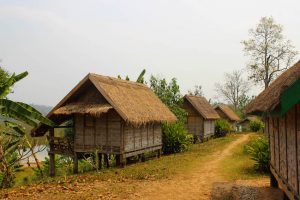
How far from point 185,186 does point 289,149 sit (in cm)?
464

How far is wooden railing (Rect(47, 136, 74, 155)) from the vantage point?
1764cm

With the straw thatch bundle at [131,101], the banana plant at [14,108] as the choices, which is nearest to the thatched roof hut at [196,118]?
the straw thatch bundle at [131,101]

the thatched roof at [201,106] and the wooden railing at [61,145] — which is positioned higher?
the thatched roof at [201,106]

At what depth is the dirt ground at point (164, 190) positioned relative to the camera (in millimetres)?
9617

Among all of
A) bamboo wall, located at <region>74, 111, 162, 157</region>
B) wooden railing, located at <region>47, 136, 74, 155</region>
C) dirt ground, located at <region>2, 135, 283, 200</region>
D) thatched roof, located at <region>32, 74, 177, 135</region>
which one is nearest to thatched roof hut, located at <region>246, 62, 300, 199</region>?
dirt ground, located at <region>2, 135, 283, 200</region>

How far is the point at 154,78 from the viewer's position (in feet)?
89.1

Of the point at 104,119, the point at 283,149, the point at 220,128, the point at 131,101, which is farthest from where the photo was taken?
the point at 220,128

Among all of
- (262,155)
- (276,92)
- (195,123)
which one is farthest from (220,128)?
(276,92)

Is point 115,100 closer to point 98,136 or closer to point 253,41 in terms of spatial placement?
point 98,136

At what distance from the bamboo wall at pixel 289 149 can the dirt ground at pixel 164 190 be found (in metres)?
1.45

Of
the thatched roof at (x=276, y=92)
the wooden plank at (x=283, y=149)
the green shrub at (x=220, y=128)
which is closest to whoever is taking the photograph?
the thatched roof at (x=276, y=92)

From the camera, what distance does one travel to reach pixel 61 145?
18.0 meters

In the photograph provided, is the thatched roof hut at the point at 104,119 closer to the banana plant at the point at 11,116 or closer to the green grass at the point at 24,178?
the green grass at the point at 24,178

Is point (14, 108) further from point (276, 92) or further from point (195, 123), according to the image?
point (195, 123)
